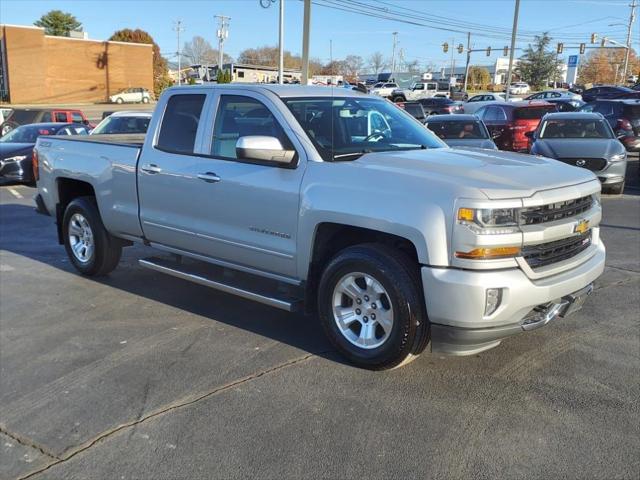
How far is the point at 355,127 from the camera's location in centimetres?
504

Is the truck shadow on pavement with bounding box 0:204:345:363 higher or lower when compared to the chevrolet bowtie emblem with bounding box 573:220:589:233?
lower

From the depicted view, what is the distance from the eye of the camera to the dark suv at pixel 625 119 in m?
16.0

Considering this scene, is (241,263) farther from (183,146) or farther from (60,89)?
(60,89)

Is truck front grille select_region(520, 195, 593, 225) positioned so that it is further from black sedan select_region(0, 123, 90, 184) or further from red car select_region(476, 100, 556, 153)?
red car select_region(476, 100, 556, 153)

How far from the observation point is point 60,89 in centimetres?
6103

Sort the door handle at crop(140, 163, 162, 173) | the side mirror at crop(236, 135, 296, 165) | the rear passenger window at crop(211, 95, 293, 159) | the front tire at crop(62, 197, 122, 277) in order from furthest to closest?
1. the front tire at crop(62, 197, 122, 277)
2. the door handle at crop(140, 163, 162, 173)
3. the rear passenger window at crop(211, 95, 293, 159)
4. the side mirror at crop(236, 135, 296, 165)

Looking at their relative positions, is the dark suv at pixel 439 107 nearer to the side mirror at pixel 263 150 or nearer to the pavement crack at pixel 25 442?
the side mirror at pixel 263 150

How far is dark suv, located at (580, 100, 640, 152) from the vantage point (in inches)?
630

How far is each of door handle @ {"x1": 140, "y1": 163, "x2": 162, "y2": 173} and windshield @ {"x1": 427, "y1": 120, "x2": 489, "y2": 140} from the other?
9.25m

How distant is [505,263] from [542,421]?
946mm

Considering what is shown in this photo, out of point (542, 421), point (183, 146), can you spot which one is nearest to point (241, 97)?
point (183, 146)

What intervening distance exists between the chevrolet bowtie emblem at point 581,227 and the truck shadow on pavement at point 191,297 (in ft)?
6.13

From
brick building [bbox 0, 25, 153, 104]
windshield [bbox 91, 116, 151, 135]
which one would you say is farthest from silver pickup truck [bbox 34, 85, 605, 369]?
brick building [bbox 0, 25, 153, 104]

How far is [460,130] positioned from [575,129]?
241 cm
